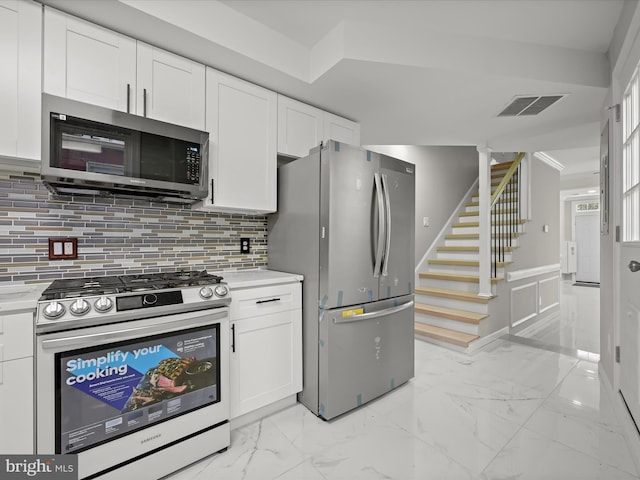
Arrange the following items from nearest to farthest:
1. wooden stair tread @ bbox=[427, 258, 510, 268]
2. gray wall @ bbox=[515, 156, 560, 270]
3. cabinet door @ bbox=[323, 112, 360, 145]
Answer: cabinet door @ bbox=[323, 112, 360, 145] → wooden stair tread @ bbox=[427, 258, 510, 268] → gray wall @ bbox=[515, 156, 560, 270]

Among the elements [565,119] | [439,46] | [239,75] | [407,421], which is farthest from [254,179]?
[565,119]

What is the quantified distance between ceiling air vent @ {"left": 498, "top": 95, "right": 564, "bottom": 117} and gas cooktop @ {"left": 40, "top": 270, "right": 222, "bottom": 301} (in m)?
2.79

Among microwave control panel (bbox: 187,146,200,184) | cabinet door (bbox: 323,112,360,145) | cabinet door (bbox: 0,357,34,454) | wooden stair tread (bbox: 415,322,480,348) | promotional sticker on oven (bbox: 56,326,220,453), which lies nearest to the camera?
cabinet door (bbox: 0,357,34,454)

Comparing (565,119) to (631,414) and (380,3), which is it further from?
(631,414)

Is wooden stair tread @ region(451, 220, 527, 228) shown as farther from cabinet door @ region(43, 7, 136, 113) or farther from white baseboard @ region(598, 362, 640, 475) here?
cabinet door @ region(43, 7, 136, 113)

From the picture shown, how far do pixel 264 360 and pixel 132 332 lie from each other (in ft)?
2.83

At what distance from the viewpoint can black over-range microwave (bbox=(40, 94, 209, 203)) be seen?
5.00 feet

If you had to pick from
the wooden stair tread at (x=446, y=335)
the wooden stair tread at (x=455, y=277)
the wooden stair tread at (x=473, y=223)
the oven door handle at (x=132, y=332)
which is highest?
the wooden stair tread at (x=473, y=223)

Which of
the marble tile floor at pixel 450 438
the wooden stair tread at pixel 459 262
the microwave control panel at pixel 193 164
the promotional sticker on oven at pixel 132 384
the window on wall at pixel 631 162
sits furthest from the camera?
the wooden stair tread at pixel 459 262

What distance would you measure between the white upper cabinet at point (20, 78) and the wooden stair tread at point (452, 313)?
3.87 m

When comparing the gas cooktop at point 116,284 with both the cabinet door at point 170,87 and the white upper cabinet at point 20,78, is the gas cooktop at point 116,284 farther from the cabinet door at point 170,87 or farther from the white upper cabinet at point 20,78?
the cabinet door at point 170,87

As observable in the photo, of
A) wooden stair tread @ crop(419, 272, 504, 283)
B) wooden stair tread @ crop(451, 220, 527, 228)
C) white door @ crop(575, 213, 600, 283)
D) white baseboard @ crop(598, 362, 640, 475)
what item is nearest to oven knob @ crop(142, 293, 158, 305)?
white baseboard @ crop(598, 362, 640, 475)

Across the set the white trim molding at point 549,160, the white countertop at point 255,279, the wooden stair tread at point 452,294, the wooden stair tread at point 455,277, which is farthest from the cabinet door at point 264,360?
the white trim molding at point 549,160

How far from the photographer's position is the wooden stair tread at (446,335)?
338cm
